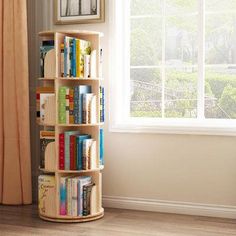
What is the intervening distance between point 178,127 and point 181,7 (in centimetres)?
110

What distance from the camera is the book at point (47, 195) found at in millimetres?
4309

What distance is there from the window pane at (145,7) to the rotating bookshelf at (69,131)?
0.62 meters

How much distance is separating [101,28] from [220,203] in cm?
191

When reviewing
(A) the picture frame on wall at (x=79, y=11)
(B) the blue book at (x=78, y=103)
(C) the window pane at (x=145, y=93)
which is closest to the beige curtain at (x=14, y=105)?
(A) the picture frame on wall at (x=79, y=11)

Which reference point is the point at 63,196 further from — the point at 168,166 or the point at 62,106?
the point at 168,166

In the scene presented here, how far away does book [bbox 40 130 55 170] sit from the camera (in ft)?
14.2

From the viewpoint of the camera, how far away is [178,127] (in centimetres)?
453

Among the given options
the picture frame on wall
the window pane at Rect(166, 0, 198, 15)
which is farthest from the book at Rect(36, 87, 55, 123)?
the window pane at Rect(166, 0, 198, 15)

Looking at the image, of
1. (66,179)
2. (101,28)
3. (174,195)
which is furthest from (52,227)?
(101,28)

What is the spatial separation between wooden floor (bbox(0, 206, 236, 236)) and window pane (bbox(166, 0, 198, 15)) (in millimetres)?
1828

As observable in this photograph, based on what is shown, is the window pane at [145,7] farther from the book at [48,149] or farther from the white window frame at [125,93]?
the book at [48,149]

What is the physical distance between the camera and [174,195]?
4.60 m

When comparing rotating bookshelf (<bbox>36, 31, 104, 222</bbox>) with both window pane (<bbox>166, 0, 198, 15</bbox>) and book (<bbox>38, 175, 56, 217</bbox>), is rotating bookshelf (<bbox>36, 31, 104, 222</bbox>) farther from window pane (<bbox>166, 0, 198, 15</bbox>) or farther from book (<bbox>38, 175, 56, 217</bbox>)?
window pane (<bbox>166, 0, 198, 15</bbox>)

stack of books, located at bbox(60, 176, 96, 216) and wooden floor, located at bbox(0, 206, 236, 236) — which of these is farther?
stack of books, located at bbox(60, 176, 96, 216)
